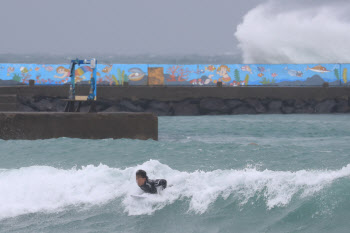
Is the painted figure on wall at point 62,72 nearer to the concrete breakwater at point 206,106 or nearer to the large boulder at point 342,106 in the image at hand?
the concrete breakwater at point 206,106

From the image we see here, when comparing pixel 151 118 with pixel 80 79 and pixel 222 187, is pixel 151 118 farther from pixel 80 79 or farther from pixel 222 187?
pixel 80 79

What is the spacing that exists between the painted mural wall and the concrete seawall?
11834 mm

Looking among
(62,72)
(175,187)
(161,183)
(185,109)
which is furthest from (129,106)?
(161,183)

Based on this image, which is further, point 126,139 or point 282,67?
point 282,67

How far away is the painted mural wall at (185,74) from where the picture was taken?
1123 inches

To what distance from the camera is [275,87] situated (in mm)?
28578

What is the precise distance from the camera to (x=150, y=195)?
9.75 metres

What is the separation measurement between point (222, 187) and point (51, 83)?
19.5m

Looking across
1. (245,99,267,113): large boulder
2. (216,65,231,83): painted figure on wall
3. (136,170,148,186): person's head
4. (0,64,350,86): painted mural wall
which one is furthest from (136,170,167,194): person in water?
(216,65,231,83): painted figure on wall

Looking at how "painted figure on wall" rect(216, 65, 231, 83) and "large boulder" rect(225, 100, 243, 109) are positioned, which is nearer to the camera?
"large boulder" rect(225, 100, 243, 109)

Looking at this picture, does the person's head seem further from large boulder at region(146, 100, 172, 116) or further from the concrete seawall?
large boulder at region(146, 100, 172, 116)

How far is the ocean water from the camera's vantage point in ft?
29.3

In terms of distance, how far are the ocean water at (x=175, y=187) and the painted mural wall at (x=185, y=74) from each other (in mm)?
13000

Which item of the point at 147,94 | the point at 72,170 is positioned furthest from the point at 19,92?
the point at 72,170
